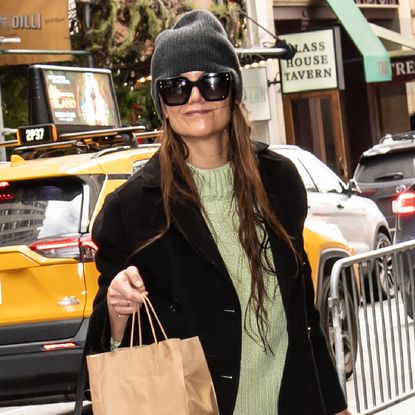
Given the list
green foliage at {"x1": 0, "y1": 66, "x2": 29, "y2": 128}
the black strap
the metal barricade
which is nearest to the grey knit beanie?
the black strap

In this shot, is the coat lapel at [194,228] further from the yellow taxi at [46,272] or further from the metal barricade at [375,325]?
the yellow taxi at [46,272]

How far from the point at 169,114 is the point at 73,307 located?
4.37m

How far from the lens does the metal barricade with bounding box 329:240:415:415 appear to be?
310 inches

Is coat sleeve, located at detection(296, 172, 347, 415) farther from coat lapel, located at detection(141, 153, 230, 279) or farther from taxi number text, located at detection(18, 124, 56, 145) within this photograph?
taxi number text, located at detection(18, 124, 56, 145)

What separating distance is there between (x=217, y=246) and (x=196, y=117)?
0.36m

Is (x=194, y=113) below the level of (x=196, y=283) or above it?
above

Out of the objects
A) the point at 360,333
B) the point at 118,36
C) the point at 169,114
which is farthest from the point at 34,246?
the point at 118,36

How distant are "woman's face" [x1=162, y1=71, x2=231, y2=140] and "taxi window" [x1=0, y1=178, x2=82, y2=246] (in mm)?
4537

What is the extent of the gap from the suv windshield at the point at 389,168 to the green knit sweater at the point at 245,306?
1704cm

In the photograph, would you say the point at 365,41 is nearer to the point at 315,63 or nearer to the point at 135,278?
the point at 315,63

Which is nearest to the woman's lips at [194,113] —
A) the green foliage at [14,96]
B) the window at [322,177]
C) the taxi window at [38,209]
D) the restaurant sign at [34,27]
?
the taxi window at [38,209]

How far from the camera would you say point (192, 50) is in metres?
3.77

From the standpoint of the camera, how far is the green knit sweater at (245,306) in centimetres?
365

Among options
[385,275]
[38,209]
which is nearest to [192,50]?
[385,275]
